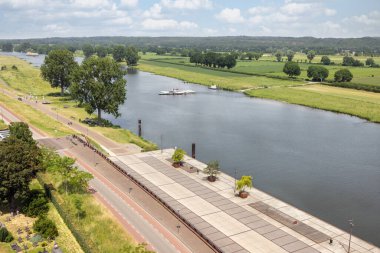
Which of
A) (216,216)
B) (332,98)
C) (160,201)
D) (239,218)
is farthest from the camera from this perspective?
(332,98)

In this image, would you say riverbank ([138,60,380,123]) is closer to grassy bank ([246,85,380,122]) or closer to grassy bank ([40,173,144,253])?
grassy bank ([246,85,380,122])

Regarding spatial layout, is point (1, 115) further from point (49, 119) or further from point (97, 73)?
point (97, 73)

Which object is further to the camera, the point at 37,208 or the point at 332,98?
the point at 332,98

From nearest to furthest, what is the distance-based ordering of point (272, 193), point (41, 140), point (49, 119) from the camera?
point (272, 193)
point (41, 140)
point (49, 119)

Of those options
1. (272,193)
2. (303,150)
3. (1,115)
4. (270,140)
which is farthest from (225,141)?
(1,115)

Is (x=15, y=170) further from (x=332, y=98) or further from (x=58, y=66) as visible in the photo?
(x=332, y=98)

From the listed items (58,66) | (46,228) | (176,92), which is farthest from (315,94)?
(46,228)

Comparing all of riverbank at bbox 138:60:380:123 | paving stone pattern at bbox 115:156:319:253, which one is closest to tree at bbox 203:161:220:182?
paving stone pattern at bbox 115:156:319:253
